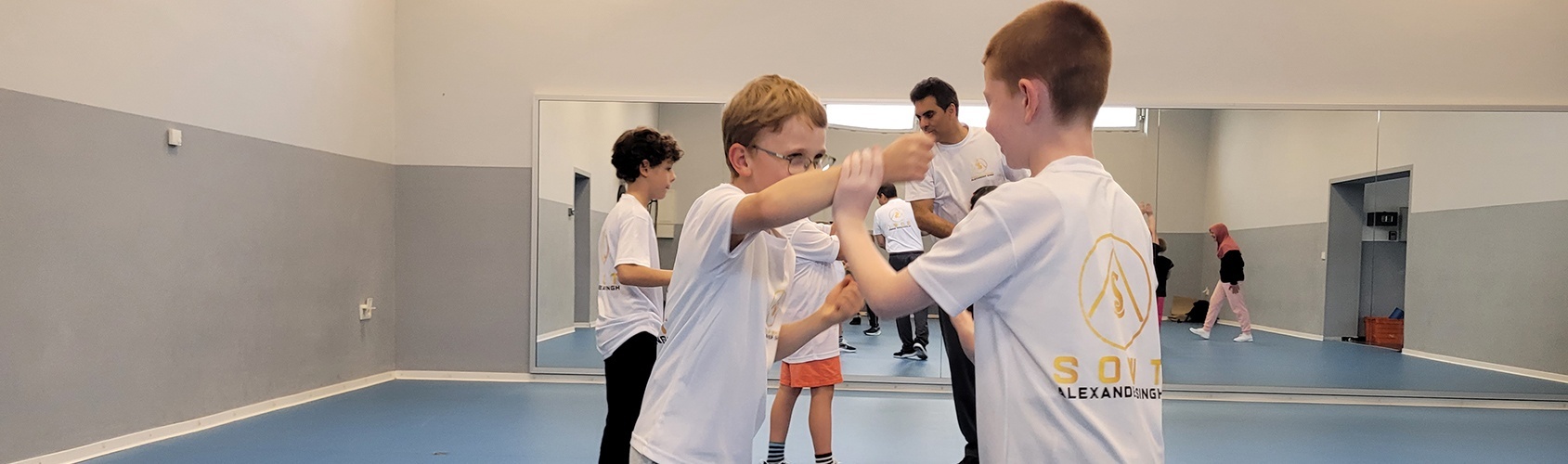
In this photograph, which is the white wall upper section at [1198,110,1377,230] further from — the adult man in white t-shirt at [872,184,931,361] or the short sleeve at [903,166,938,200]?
the short sleeve at [903,166,938,200]

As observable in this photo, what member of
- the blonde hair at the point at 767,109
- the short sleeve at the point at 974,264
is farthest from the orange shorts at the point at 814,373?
the short sleeve at the point at 974,264

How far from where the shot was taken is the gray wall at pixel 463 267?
308 inches

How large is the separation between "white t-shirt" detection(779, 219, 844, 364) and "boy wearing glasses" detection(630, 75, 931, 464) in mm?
2066

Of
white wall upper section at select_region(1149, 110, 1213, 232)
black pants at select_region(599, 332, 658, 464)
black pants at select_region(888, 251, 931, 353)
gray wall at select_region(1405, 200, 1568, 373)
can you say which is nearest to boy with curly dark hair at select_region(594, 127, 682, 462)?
black pants at select_region(599, 332, 658, 464)

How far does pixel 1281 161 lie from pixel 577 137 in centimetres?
575

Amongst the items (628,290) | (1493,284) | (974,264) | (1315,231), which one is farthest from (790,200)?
(1493,284)

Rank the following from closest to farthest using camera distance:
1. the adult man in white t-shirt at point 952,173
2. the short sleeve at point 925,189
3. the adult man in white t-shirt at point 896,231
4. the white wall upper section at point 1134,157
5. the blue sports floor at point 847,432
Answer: the adult man in white t-shirt at point 952,173, the short sleeve at point 925,189, the blue sports floor at point 847,432, the adult man in white t-shirt at point 896,231, the white wall upper section at point 1134,157

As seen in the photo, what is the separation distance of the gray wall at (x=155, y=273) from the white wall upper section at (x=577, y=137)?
145 centimetres

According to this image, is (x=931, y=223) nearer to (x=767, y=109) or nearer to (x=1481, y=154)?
(x=767, y=109)

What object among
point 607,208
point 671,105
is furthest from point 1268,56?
point 607,208

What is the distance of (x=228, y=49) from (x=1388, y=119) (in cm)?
832

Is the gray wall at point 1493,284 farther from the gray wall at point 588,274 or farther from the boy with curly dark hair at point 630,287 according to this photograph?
the boy with curly dark hair at point 630,287

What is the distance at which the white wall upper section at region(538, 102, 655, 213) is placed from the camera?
772 centimetres

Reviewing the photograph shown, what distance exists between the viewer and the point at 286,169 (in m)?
6.42
